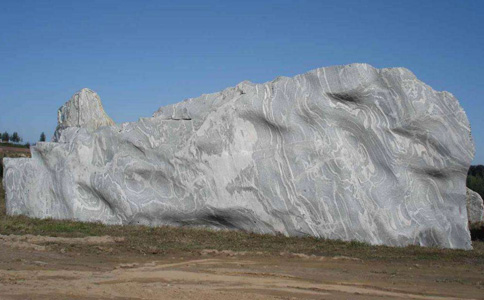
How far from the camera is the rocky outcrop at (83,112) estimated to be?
18.0 m

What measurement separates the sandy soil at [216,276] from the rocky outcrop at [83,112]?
7.38m

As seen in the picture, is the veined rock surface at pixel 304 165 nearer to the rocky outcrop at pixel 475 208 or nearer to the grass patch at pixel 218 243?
the grass patch at pixel 218 243

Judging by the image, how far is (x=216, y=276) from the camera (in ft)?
27.5

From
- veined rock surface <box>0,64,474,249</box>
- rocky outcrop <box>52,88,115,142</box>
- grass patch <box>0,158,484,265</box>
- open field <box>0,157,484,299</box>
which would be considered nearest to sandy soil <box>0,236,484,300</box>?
open field <box>0,157,484,299</box>

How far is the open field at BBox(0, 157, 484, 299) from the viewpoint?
7352 mm

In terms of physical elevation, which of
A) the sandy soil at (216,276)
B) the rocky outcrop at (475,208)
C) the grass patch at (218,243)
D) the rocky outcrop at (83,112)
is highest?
the rocky outcrop at (83,112)

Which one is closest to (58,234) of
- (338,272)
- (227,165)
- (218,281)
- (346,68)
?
(227,165)

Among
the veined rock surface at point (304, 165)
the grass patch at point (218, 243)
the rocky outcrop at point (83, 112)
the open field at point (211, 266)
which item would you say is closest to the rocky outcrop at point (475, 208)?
the grass patch at point (218, 243)

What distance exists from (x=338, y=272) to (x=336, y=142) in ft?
14.3

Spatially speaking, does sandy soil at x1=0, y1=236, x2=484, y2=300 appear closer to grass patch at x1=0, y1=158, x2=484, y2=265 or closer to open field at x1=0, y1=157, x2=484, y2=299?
open field at x1=0, y1=157, x2=484, y2=299

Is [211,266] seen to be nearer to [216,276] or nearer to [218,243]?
[216,276]

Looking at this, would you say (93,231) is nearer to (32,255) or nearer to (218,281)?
(32,255)

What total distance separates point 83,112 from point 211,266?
33.8ft

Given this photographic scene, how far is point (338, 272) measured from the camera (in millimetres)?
9023
